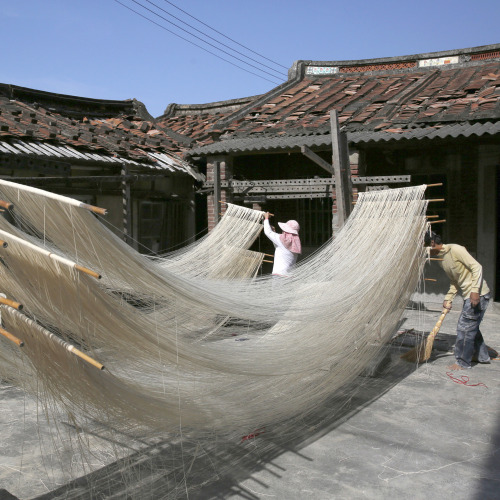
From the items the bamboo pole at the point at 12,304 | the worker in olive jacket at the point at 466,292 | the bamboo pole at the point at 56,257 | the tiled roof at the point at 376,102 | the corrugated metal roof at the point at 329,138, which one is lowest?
the worker in olive jacket at the point at 466,292

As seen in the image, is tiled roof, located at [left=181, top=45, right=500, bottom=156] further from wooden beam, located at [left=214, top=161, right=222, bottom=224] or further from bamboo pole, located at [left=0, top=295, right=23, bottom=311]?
bamboo pole, located at [left=0, top=295, right=23, bottom=311]

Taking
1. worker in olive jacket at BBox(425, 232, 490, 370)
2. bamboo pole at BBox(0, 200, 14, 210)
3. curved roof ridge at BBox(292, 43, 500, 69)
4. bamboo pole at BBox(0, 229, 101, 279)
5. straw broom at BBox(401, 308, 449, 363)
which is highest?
curved roof ridge at BBox(292, 43, 500, 69)

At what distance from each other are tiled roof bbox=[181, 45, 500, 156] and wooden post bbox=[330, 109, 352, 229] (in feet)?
6.48

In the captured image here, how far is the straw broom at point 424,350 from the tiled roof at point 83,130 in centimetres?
435

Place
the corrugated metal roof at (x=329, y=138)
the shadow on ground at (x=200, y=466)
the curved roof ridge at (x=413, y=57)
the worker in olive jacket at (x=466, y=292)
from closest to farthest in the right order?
1. the shadow on ground at (x=200, y=466)
2. the worker in olive jacket at (x=466, y=292)
3. the corrugated metal roof at (x=329, y=138)
4. the curved roof ridge at (x=413, y=57)

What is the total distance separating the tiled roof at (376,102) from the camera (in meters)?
7.16

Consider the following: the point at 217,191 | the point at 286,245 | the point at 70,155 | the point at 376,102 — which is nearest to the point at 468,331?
the point at 286,245

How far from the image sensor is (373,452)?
3.17 m

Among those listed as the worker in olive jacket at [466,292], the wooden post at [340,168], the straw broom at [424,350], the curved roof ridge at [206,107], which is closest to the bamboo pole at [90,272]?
the wooden post at [340,168]

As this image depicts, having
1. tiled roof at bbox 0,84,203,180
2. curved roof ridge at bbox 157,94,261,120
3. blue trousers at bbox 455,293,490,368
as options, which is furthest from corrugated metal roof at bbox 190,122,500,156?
curved roof ridge at bbox 157,94,261,120

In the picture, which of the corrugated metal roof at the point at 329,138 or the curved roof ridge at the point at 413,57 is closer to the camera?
the corrugated metal roof at the point at 329,138

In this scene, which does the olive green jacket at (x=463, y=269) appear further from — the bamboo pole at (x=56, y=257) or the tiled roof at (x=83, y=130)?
the tiled roof at (x=83, y=130)

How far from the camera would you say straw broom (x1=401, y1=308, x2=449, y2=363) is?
4930 millimetres

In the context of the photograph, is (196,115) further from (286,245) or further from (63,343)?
(63,343)
